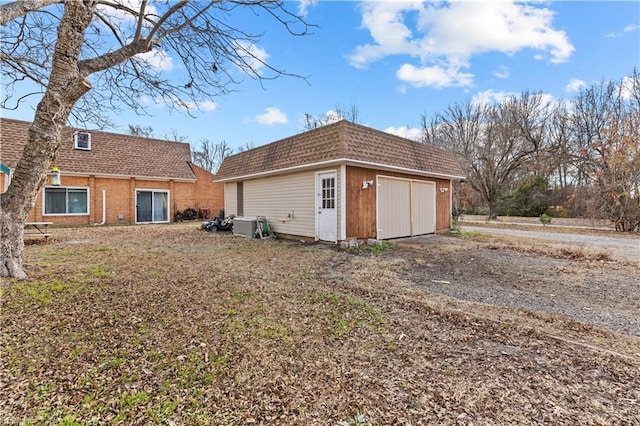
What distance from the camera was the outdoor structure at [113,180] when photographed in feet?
46.3

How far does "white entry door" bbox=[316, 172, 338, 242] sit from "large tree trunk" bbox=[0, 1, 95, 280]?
19.4 feet

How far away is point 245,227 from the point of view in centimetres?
1129

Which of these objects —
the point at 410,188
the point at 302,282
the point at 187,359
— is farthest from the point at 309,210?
the point at 187,359

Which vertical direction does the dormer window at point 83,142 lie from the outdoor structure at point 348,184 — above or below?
above

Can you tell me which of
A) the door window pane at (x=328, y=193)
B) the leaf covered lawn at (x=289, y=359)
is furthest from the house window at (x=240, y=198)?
the leaf covered lawn at (x=289, y=359)

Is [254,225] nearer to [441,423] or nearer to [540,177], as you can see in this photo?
[441,423]

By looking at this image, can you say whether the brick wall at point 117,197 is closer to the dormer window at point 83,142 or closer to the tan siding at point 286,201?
the dormer window at point 83,142

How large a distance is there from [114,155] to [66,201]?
3.37 metres

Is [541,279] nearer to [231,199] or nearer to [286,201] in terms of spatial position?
[286,201]

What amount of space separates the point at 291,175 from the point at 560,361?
346 inches

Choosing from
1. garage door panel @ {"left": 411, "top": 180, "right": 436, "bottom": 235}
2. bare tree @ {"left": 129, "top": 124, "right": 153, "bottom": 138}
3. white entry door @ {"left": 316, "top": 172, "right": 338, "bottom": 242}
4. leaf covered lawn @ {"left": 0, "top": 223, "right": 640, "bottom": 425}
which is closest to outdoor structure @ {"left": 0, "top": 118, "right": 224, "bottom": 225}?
bare tree @ {"left": 129, "top": 124, "right": 153, "bottom": 138}

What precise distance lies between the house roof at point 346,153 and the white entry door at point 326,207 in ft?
2.05

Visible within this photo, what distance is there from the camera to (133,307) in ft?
12.1

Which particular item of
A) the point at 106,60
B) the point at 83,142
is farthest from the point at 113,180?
the point at 106,60
